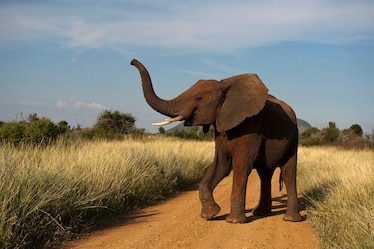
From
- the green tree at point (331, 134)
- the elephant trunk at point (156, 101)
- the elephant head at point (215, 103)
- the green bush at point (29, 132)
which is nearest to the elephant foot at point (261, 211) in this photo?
the elephant head at point (215, 103)

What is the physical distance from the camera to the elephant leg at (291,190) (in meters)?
8.28

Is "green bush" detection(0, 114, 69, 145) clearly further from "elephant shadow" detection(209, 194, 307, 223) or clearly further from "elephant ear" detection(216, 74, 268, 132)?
"elephant ear" detection(216, 74, 268, 132)

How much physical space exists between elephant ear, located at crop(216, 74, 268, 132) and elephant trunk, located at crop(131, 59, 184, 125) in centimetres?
76

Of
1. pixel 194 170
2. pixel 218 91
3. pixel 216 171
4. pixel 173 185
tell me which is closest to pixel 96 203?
pixel 216 171

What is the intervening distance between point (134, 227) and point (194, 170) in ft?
26.6

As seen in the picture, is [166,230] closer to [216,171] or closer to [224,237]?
[224,237]

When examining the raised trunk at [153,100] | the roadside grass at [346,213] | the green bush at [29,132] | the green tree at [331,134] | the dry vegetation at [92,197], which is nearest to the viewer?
the roadside grass at [346,213]

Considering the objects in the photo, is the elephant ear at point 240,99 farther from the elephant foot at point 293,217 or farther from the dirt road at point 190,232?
the elephant foot at point 293,217

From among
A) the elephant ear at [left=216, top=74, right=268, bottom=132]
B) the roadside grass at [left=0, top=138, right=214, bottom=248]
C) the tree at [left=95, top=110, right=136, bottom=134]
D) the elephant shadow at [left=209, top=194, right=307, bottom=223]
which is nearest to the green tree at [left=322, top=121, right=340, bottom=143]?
the tree at [left=95, top=110, right=136, bottom=134]

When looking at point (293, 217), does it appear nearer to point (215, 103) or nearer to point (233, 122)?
point (233, 122)

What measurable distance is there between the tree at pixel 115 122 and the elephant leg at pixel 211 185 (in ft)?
78.6

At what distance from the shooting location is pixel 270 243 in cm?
648

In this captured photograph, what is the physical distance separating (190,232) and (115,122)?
88.1ft

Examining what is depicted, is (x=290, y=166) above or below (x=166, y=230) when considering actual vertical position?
above
